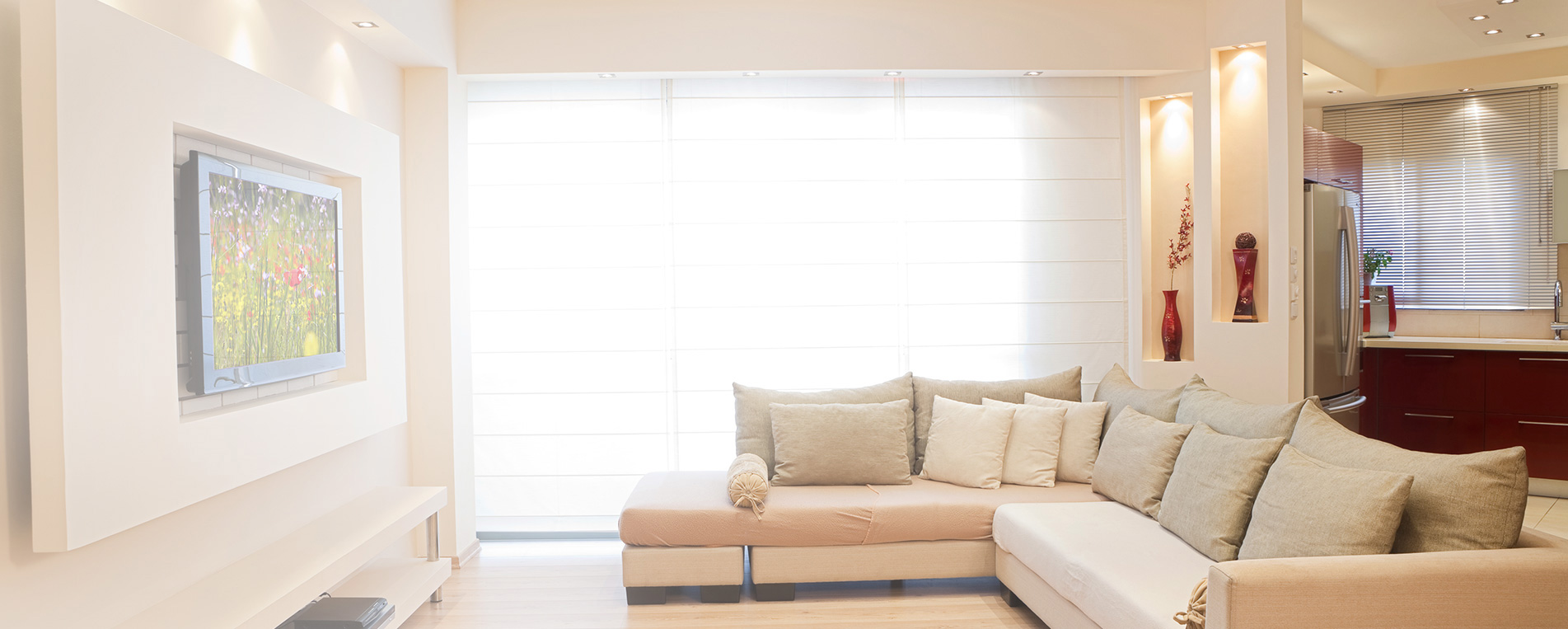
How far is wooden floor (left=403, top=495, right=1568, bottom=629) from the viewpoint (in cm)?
340

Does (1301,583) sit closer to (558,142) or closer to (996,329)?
(996,329)

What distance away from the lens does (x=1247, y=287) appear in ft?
13.8

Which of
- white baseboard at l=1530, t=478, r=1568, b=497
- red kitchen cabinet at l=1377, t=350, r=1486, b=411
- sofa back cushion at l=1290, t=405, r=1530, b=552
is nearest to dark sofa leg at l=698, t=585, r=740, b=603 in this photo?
sofa back cushion at l=1290, t=405, r=1530, b=552

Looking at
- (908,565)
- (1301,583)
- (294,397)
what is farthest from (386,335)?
(1301,583)

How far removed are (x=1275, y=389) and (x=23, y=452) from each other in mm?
4487

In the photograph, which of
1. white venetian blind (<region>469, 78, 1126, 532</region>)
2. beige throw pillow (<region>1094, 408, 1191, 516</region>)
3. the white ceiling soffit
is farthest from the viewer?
white venetian blind (<region>469, 78, 1126, 532</region>)

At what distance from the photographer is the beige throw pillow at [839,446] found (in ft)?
12.9

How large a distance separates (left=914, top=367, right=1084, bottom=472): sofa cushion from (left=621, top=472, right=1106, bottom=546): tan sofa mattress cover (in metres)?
0.54

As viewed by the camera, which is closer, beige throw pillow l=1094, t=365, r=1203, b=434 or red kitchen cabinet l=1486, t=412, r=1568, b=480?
beige throw pillow l=1094, t=365, r=1203, b=434

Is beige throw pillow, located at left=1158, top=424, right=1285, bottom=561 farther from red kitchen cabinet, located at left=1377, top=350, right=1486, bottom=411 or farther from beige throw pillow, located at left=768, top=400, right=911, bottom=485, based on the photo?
red kitchen cabinet, located at left=1377, top=350, right=1486, bottom=411

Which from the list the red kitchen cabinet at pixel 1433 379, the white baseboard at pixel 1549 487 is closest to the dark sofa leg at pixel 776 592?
the red kitchen cabinet at pixel 1433 379

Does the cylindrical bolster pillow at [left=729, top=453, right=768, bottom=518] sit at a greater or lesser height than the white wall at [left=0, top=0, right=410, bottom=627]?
lesser

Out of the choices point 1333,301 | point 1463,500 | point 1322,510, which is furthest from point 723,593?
point 1333,301

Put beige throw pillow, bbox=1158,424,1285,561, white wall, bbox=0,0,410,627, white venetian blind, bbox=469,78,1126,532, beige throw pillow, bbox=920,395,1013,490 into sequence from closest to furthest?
white wall, bbox=0,0,410,627, beige throw pillow, bbox=1158,424,1285,561, beige throw pillow, bbox=920,395,1013,490, white venetian blind, bbox=469,78,1126,532
